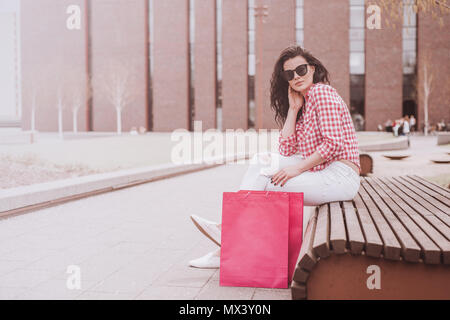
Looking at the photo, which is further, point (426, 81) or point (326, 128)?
point (426, 81)

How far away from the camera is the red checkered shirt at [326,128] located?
3.72 meters

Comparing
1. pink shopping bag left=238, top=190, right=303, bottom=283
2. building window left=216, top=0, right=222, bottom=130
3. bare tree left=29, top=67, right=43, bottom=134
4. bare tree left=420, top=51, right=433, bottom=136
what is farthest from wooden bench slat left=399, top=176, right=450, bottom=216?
bare tree left=29, top=67, right=43, bottom=134

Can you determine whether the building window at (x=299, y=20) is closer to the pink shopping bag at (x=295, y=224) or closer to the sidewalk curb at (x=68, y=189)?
the sidewalk curb at (x=68, y=189)

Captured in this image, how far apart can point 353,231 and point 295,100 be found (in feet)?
4.71

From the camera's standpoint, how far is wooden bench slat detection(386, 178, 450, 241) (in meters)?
3.20

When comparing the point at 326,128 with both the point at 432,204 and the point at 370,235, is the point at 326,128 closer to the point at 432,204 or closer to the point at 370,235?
the point at 370,235

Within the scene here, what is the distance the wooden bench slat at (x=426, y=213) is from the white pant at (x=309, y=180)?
548 millimetres

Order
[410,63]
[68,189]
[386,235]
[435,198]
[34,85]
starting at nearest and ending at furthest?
[386,235] < [435,198] < [68,189] < [410,63] < [34,85]

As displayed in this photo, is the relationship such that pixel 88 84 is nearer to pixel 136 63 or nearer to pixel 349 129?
pixel 136 63

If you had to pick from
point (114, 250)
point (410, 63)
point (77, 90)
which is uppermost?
point (410, 63)

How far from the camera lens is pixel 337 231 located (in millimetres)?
3057

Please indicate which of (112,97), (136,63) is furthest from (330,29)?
(112,97)

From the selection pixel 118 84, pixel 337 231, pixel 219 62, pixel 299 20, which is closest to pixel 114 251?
pixel 337 231

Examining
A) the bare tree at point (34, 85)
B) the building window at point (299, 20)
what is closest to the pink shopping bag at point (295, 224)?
the building window at point (299, 20)
